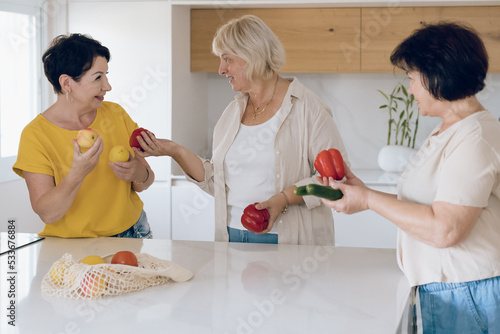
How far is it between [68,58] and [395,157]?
2.12 meters

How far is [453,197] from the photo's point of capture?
1.20 meters

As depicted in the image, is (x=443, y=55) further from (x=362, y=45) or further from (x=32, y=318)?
(x=362, y=45)

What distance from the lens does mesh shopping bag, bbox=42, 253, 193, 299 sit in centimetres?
132

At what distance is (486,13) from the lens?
10.7 feet

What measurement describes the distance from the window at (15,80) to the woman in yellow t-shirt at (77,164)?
134cm

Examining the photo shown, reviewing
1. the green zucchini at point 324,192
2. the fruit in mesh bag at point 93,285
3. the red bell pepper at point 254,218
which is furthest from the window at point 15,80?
the green zucchini at point 324,192

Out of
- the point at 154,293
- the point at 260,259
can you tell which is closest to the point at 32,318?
the point at 154,293

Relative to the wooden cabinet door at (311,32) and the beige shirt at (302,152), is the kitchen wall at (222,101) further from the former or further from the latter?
the beige shirt at (302,152)

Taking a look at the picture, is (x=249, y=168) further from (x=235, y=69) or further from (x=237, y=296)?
(x=237, y=296)

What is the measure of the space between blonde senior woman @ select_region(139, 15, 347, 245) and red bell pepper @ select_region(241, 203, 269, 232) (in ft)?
0.19

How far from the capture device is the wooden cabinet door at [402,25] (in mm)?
3256

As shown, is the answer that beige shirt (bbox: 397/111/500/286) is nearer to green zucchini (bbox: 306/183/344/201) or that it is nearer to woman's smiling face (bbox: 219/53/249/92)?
green zucchini (bbox: 306/183/344/201)

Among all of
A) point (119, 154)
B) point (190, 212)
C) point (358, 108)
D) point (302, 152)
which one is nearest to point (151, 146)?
point (119, 154)

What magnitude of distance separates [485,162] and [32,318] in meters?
0.99
